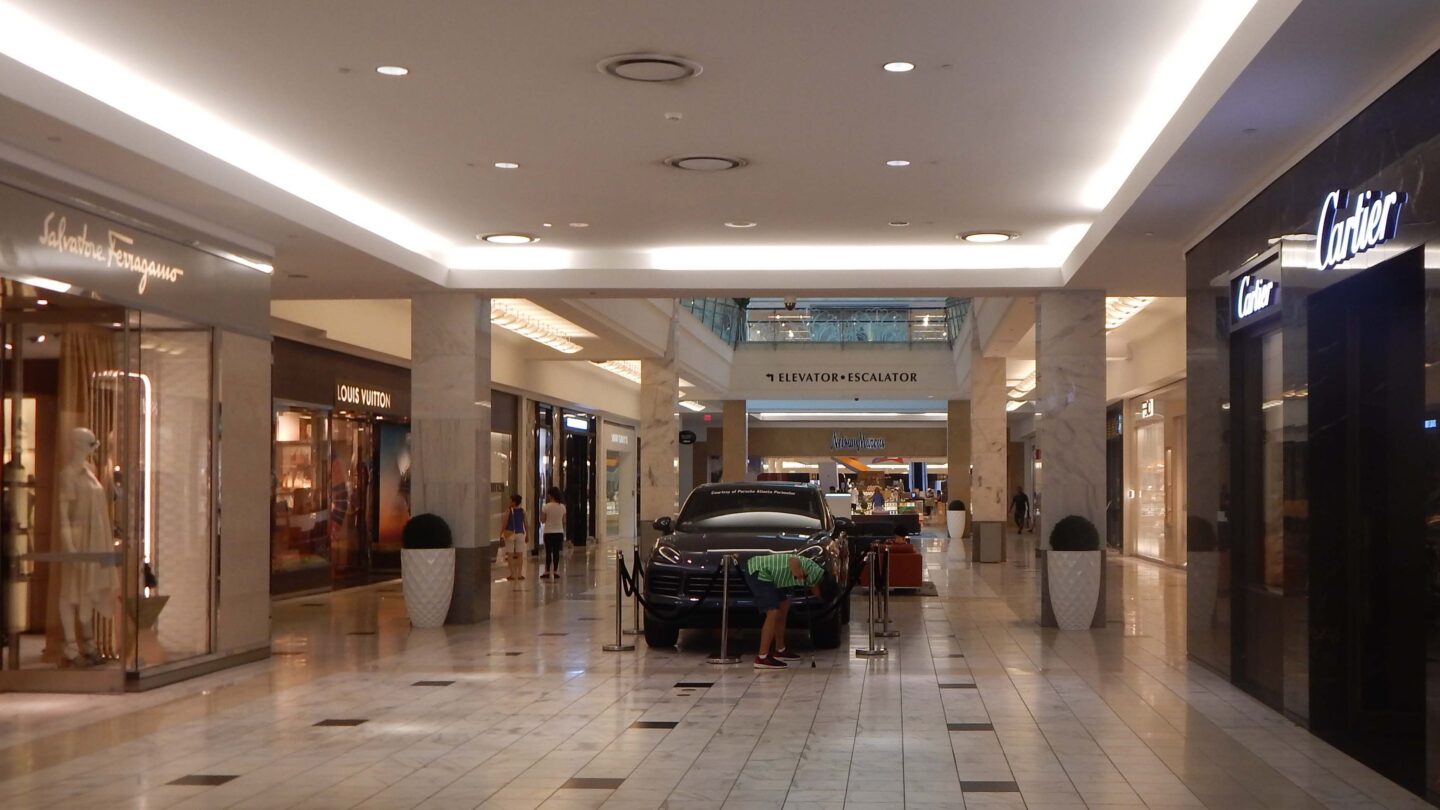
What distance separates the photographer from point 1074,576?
1314 cm

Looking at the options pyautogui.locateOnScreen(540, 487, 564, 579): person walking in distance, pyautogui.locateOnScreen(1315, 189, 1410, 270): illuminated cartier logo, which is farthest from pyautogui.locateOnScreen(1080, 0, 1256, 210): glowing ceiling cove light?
pyautogui.locateOnScreen(540, 487, 564, 579): person walking in distance

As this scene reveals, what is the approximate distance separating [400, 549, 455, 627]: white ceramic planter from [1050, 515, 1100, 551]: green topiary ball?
5698mm

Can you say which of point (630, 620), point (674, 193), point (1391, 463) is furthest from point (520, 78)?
point (630, 620)

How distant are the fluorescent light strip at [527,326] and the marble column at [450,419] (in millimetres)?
2057

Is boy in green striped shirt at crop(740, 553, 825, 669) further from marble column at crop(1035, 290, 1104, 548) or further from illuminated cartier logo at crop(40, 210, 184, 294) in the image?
illuminated cartier logo at crop(40, 210, 184, 294)

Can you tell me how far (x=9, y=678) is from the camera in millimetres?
9391

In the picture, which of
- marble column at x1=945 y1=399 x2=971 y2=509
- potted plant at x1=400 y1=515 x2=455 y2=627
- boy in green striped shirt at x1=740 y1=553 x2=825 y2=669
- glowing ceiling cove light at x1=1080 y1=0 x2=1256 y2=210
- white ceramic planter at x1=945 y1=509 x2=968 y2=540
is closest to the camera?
glowing ceiling cove light at x1=1080 y1=0 x2=1256 y2=210

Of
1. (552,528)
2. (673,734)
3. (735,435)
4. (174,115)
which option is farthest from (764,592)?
(735,435)

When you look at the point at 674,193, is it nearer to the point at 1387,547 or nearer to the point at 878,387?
the point at 1387,547

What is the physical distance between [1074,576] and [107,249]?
28.1ft

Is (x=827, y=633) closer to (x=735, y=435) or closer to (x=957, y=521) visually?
(x=957, y=521)

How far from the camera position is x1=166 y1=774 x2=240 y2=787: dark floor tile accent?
6.47 meters

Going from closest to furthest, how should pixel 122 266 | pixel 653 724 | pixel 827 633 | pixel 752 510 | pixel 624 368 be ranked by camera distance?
pixel 653 724 < pixel 122 266 < pixel 827 633 < pixel 752 510 < pixel 624 368

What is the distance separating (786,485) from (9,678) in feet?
22.1
